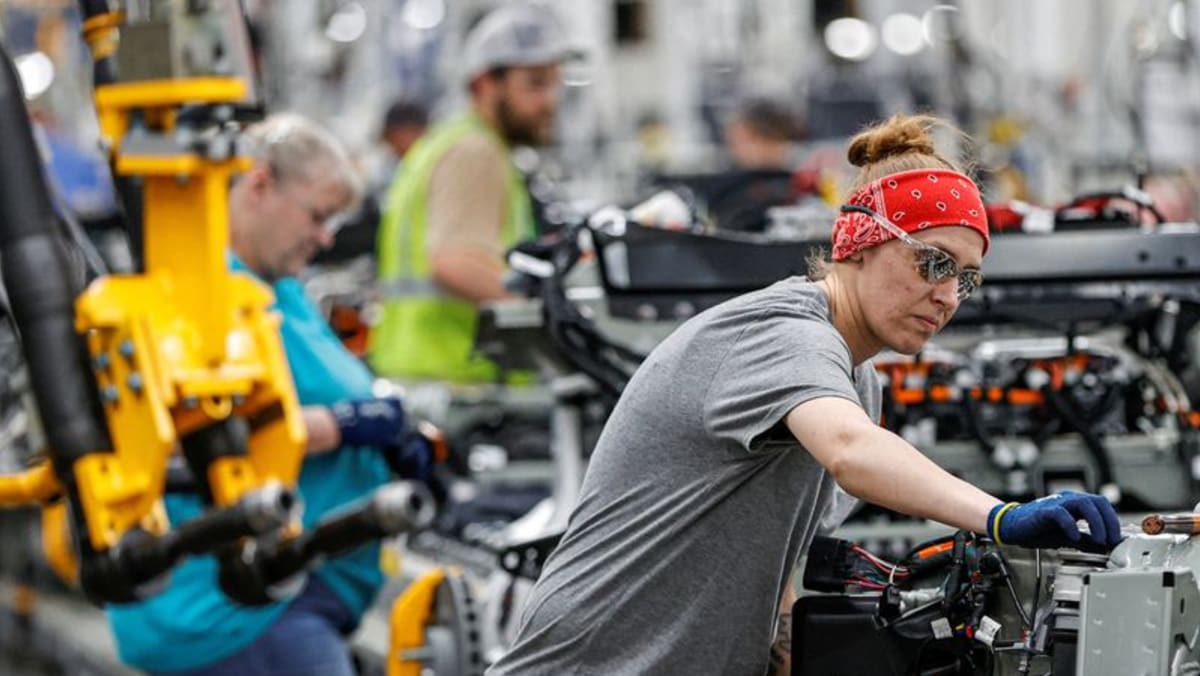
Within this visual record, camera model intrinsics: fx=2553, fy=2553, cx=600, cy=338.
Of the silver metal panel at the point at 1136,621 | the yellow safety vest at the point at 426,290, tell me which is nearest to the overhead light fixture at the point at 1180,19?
the yellow safety vest at the point at 426,290

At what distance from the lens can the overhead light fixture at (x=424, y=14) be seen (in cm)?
2641

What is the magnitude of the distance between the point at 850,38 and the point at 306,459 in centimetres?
3146

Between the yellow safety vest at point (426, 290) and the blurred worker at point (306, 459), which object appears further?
the yellow safety vest at point (426, 290)

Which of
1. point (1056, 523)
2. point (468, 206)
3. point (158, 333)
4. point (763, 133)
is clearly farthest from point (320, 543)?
point (763, 133)

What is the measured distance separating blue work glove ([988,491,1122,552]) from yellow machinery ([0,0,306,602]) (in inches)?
110

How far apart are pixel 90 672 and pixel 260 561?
19.1 feet

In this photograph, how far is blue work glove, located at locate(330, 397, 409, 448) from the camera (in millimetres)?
6477

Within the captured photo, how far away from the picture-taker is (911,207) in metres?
4.12

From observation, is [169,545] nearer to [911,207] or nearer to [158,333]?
[158,333]

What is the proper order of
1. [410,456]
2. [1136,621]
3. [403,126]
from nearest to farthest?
1. [1136,621]
2. [410,456]
3. [403,126]

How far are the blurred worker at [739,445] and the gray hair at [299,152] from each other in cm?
243

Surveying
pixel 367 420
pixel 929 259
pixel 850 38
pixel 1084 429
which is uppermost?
pixel 929 259

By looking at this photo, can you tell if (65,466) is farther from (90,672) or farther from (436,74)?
(436,74)

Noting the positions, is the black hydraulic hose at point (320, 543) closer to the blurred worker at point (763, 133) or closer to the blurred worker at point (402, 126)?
the blurred worker at point (763, 133)
